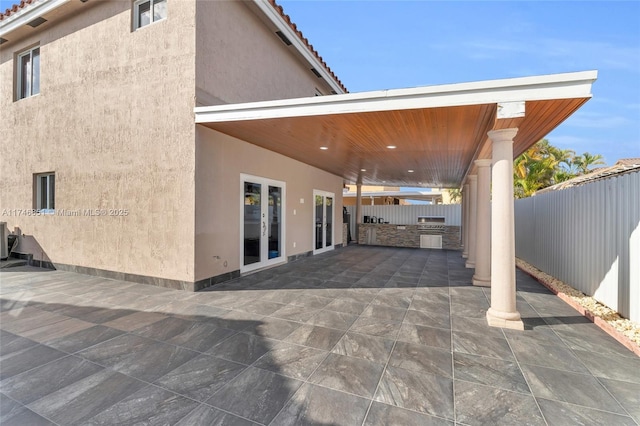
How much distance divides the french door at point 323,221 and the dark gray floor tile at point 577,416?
318 inches

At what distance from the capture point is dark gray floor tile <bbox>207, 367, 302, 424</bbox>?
220 centimetres

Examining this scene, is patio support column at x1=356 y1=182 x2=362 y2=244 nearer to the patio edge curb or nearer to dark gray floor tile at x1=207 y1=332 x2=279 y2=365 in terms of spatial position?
the patio edge curb

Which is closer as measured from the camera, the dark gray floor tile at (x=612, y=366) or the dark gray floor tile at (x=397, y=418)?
the dark gray floor tile at (x=397, y=418)

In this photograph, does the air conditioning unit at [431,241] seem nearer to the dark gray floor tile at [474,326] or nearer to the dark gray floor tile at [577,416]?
the dark gray floor tile at [474,326]

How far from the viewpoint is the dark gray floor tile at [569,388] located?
2346 millimetres

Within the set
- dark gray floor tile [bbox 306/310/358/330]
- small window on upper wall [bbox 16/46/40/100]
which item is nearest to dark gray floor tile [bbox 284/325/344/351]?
dark gray floor tile [bbox 306/310/358/330]

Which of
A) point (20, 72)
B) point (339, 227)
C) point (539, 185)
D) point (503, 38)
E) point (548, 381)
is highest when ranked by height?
point (503, 38)

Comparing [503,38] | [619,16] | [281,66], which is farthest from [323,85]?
[619,16]

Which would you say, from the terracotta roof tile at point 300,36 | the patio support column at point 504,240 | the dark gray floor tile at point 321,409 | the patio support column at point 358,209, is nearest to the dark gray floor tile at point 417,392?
the dark gray floor tile at point 321,409

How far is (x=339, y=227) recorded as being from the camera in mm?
12461

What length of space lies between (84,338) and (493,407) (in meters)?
4.24

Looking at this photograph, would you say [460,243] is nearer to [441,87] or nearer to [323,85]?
[323,85]

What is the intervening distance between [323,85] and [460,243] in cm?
864

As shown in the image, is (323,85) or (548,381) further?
(323,85)
